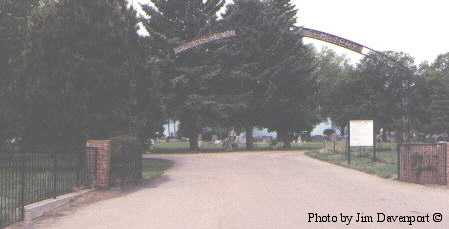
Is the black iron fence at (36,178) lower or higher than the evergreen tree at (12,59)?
lower

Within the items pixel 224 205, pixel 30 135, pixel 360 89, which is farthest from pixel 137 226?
pixel 360 89

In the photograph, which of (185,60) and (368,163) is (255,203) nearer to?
(368,163)

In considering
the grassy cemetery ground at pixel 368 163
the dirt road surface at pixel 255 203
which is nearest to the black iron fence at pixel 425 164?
the dirt road surface at pixel 255 203

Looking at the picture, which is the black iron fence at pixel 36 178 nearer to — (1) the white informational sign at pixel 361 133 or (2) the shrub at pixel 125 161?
(2) the shrub at pixel 125 161

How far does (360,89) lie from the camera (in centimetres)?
4103

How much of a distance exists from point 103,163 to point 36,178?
2276mm

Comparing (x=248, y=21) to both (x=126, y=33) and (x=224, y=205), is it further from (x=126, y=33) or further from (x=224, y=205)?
(x=224, y=205)

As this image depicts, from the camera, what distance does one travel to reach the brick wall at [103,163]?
16906mm

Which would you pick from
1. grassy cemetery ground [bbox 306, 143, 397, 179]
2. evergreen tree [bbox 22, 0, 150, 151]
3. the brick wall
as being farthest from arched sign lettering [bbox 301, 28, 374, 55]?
the brick wall

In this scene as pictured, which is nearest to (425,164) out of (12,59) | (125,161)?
(125,161)

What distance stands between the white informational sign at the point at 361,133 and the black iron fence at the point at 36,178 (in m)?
13.1

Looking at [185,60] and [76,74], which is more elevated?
[185,60]

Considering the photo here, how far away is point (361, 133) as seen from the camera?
27.6 m

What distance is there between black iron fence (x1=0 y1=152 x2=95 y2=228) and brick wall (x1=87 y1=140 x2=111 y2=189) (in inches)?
7.7
